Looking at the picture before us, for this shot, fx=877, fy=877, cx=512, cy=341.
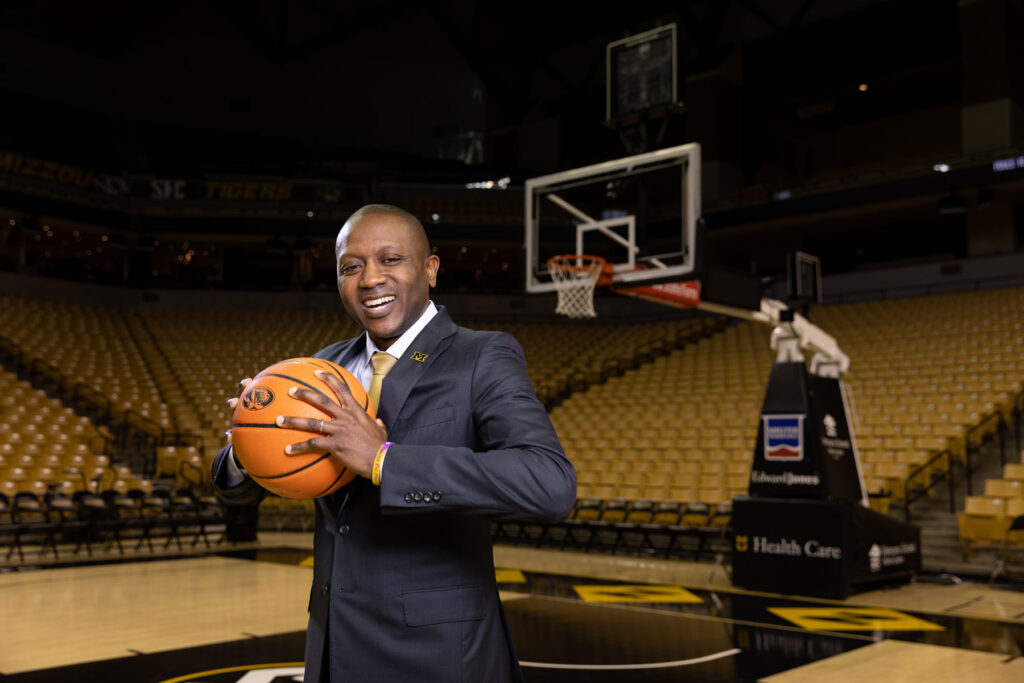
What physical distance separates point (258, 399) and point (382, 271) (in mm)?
349

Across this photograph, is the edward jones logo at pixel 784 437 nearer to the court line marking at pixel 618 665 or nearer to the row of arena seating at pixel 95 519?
the court line marking at pixel 618 665

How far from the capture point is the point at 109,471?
12.0m

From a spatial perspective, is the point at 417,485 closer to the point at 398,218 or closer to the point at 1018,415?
the point at 398,218

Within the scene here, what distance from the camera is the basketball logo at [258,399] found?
5.40 feet

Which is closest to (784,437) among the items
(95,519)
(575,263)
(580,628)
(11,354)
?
(575,263)

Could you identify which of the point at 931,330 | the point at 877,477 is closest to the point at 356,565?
the point at 877,477

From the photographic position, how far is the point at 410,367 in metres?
1.74

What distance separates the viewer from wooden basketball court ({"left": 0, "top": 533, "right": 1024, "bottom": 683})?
5148 millimetres

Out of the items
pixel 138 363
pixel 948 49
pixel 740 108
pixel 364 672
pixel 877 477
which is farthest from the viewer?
pixel 740 108

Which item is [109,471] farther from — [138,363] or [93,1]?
[93,1]

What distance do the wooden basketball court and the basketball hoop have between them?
107 inches

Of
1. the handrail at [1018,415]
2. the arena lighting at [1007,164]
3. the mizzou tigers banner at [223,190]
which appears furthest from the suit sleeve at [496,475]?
the mizzou tigers banner at [223,190]

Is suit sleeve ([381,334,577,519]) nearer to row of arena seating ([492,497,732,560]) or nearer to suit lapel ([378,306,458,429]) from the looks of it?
suit lapel ([378,306,458,429])

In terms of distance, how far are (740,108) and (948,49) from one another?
447 cm
